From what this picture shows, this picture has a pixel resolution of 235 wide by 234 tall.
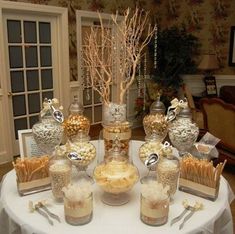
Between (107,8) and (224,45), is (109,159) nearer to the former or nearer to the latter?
(107,8)

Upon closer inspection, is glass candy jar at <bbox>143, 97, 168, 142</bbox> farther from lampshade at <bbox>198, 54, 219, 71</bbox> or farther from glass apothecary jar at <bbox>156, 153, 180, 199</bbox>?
lampshade at <bbox>198, 54, 219, 71</bbox>

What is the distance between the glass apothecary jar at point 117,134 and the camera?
155 cm

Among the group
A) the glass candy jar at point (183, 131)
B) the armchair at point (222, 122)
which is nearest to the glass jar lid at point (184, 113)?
the glass candy jar at point (183, 131)

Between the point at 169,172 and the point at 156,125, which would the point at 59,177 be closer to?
the point at 169,172

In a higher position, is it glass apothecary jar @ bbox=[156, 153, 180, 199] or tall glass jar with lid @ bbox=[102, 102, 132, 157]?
tall glass jar with lid @ bbox=[102, 102, 132, 157]

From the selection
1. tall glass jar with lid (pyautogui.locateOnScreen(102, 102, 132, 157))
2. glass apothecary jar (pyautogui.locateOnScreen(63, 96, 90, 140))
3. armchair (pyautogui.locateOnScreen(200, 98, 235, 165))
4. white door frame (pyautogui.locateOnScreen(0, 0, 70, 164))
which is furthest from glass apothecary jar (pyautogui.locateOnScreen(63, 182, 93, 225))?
white door frame (pyautogui.locateOnScreen(0, 0, 70, 164))

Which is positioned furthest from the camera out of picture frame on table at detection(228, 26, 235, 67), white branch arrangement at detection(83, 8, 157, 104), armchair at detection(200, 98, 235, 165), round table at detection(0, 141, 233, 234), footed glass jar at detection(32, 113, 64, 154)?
picture frame on table at detection(228, 26, 235, 67)

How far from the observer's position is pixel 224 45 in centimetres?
541

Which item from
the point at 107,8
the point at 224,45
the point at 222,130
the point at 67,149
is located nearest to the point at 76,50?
the point at 107,8

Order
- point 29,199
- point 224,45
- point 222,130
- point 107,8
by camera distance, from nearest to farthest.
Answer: point 29,199 < point 222,130 < point 107,8 < point 224,45

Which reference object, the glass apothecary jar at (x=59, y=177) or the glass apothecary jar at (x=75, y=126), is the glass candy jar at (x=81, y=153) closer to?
the glass apothecary jar at (x=59, y=177)

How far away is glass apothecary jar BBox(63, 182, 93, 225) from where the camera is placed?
1.07 meters

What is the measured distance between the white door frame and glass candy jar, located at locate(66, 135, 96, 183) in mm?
2429

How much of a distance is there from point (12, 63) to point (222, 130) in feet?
9.19
